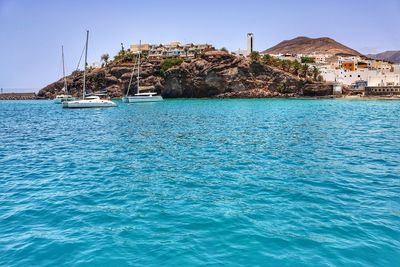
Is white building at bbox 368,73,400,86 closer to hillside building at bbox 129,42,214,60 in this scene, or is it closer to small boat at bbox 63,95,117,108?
hillside building at bbox 129,42,214,60

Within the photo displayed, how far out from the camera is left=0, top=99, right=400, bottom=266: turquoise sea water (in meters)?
8.08

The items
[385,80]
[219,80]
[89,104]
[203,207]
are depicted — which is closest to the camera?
[203,207]

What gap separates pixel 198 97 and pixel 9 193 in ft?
380

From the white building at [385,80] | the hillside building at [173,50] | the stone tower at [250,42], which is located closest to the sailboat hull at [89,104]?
the hillside building at [173,50]

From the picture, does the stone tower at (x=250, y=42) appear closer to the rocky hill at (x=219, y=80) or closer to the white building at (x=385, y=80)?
the rocky hill at (x=219, y=80)

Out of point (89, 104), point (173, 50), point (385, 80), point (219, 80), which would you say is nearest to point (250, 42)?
point (173, 50)

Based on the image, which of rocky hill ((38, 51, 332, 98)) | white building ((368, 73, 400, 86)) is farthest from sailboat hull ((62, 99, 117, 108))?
white building ((368, 73, 400, 86))

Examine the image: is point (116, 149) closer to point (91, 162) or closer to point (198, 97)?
point (91, 162)

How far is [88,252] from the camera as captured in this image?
8195 millimetres

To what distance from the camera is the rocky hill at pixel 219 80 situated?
11925cm

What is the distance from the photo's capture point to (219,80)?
401 ft

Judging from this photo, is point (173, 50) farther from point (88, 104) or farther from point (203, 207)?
point (203, 207)

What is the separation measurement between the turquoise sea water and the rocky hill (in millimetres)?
100400

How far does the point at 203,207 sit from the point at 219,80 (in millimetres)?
113377
